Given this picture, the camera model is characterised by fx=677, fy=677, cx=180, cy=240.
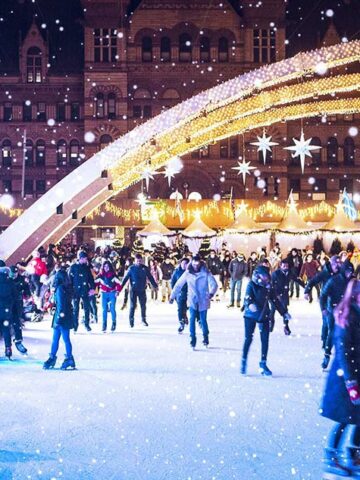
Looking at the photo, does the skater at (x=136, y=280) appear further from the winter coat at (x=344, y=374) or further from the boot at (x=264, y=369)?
the winter coat at (x=344, y=374)

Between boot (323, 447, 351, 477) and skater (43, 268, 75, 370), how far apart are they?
14.3 ft

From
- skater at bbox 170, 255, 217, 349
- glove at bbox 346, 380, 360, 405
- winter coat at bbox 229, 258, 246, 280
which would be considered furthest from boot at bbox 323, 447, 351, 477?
winter coat at bbox 229, 258, 246, 280

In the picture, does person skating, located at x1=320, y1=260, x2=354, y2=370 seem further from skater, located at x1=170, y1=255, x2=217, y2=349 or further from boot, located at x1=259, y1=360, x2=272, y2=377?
skater, located at x1=170, y1=255, x2=217, y2=349

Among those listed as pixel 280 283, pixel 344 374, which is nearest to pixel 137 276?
pixel 280 283

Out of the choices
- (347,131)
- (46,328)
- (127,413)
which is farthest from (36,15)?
(127,413)

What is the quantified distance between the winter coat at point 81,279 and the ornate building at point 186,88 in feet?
84.9

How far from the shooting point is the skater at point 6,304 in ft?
29.6

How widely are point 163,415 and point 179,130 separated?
32.1 ft

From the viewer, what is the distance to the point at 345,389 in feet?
14.2

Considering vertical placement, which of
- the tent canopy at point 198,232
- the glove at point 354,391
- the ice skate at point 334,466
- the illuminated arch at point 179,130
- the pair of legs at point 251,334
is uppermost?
the illuminated arch at point 179,130

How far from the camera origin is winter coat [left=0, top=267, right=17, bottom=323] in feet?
29.6

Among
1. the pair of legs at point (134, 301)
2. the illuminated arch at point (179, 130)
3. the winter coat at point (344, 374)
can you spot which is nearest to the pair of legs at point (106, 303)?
the pair of legs at point (134, 301)

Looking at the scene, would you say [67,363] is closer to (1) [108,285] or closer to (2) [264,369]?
(2) [264,369]

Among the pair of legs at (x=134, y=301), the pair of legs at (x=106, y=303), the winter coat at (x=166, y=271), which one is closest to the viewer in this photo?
the pair of legs at (x=106, y=303)
